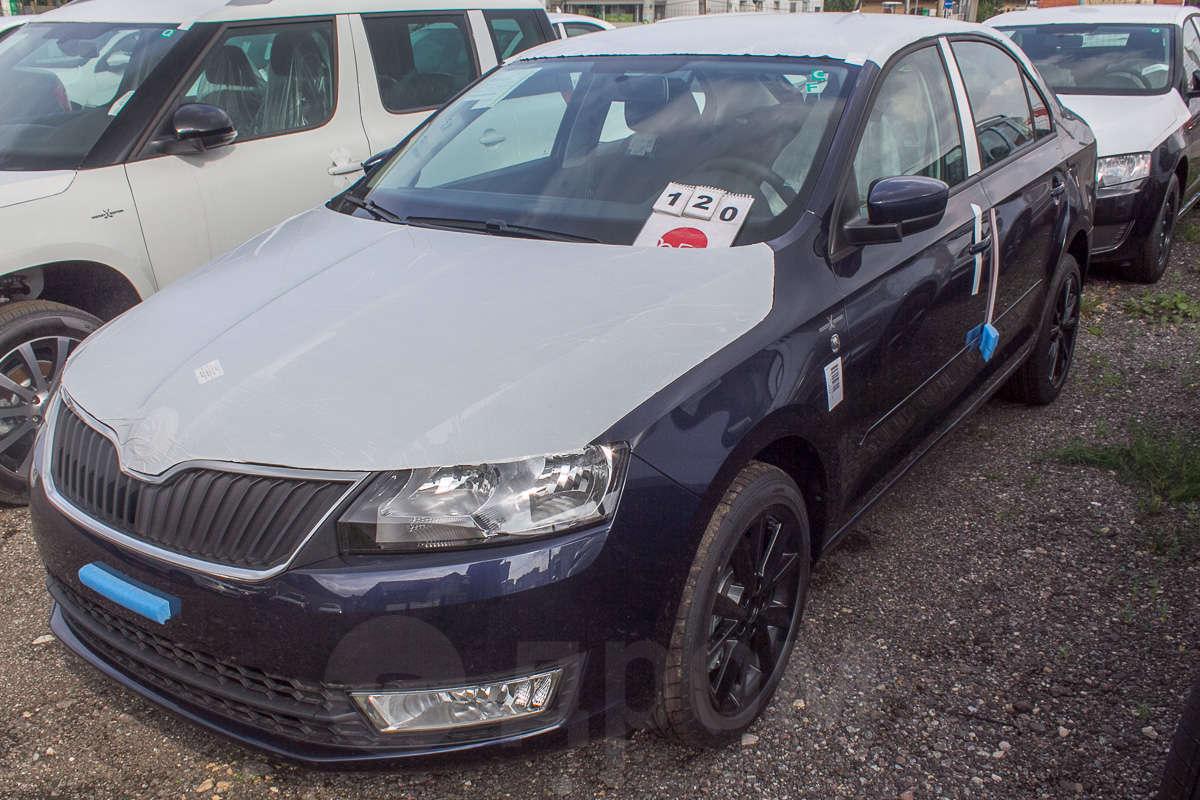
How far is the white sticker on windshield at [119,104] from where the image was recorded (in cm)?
409

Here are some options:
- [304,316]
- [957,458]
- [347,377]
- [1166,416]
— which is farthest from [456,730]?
[1166,416]

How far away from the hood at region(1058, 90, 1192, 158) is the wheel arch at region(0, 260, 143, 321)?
5.39 metres

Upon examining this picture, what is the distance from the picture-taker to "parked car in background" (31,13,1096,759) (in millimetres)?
2025

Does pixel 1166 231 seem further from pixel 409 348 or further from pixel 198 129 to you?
pixel 409 348

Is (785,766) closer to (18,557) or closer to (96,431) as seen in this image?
(96,431)

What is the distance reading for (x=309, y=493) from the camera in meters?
2.03

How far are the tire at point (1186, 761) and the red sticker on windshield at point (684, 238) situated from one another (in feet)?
4.94

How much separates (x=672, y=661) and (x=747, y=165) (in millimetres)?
1421

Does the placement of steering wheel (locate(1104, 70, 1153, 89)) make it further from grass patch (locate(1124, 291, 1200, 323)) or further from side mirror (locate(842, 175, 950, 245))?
side mirror (locate(842, 175, 950, 245))

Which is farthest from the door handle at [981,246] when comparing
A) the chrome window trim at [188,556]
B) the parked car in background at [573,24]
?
the parked car in background at [573,24]

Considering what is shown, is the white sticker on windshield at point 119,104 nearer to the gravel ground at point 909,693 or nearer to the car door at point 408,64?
the car door at point 408,64

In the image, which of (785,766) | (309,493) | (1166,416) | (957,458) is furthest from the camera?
(1166,416)

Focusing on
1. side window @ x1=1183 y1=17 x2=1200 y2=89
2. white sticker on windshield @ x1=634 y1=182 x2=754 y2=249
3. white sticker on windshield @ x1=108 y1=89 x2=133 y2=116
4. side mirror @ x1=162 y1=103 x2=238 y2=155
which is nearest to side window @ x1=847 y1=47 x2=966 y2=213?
white sticker on windshield @ x1=634 y1=182 x2=754 y2=249

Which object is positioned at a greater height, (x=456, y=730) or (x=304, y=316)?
(x=304, y=316)
